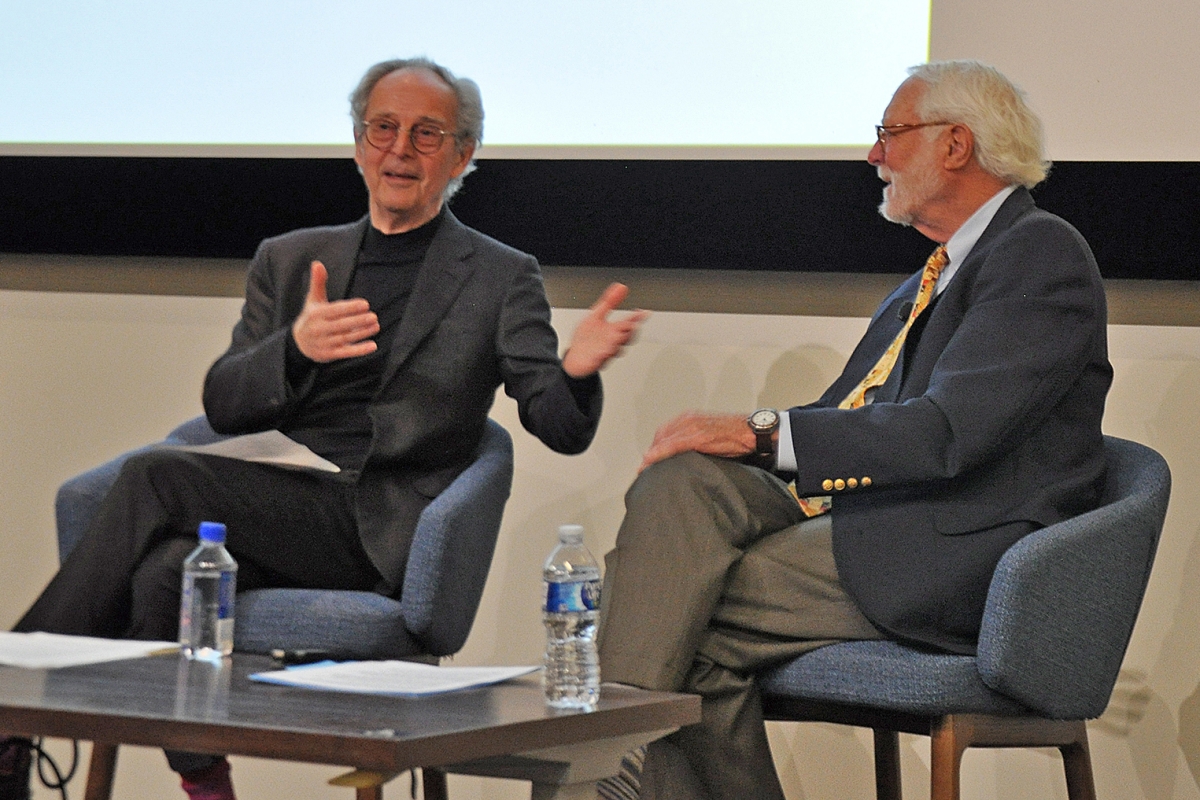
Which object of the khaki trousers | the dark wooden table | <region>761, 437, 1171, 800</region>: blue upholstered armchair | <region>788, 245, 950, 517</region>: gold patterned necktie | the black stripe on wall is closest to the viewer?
the dark wooden table

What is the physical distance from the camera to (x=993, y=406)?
2.07 m

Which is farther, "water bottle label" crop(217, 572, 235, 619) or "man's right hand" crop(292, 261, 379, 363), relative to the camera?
"man's right hand" crop(292, 261, 379, 363)

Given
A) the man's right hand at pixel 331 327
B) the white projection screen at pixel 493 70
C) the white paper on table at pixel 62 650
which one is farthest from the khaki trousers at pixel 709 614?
the white projection screen at pixel 493 70

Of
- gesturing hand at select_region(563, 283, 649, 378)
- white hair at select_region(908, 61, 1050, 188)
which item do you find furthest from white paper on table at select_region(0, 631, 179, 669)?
white hair at select_region(908, 61, 1050, 188)

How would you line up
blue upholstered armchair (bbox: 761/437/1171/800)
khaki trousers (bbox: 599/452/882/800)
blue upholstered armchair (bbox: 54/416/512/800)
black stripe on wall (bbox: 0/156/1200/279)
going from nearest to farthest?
blue upholstered armchair (bbox: 761/437/1171/800), khaki trousers (bbox: 599/452/882/800), blue upholstered armchair (bbox: 54/416/512/800), black stripe on wall (bbox: 0/156/1200/279)

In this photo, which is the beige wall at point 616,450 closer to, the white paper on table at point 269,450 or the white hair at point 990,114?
the white hair at point 990,114

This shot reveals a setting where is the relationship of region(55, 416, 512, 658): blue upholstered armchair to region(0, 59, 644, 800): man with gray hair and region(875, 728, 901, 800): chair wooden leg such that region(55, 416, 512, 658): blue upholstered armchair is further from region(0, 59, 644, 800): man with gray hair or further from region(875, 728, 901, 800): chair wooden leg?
region(875, 728, 901, 800): chair wooden leg

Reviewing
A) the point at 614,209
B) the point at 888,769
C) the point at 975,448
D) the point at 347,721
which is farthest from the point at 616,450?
the point at 347,721

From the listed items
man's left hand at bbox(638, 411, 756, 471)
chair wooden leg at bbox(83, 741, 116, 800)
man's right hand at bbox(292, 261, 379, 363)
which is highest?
man's right hand at bbox(292, 261, 379, 363)

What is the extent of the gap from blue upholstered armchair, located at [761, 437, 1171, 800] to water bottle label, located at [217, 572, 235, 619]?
2.57 feet

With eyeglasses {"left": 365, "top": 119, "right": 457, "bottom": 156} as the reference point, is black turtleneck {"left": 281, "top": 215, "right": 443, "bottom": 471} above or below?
below

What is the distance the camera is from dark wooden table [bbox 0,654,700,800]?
48.6 inches

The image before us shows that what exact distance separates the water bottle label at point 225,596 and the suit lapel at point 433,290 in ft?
2.11

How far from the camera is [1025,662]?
1.95 metres
